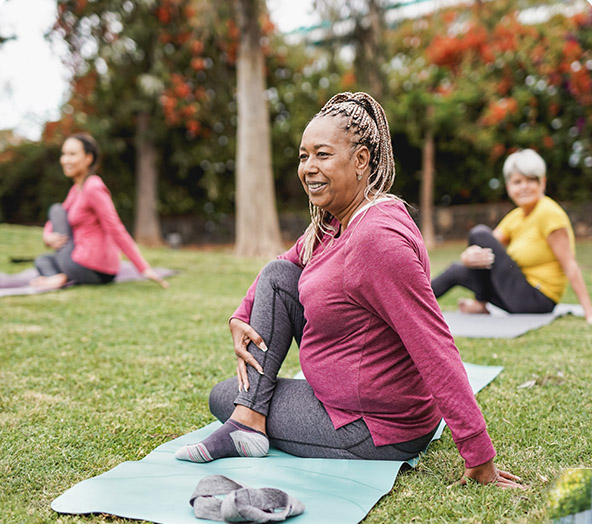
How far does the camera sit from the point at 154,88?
13438mm

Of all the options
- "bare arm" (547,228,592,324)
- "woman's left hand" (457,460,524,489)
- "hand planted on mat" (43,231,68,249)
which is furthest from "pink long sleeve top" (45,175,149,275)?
"woman's left hand" (457,460,524,489)

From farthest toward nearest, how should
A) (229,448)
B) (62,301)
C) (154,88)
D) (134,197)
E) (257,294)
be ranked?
1. (134,197)
2. (154,88)
3. (62,301)
4. (257,294)
5. (229,448)

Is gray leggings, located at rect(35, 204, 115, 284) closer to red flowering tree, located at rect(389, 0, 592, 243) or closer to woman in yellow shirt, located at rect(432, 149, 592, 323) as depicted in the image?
woman in yellow shirt, located at rect(432, 149, 592, 323)

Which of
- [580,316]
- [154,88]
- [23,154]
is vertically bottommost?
[580,316]

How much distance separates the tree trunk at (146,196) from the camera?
15.6m

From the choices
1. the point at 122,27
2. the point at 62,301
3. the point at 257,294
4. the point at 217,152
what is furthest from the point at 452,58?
the point at 257,294

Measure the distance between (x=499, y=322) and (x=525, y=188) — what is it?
44.6 inches

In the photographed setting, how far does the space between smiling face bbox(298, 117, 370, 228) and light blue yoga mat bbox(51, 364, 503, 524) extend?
938 mm

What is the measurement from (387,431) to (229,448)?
600mm

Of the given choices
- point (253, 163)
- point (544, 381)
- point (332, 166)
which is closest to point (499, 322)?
point (544, 381)

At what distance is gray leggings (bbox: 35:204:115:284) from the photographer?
6.27m

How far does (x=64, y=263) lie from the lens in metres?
6.39

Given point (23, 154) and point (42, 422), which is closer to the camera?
point (42, 422)

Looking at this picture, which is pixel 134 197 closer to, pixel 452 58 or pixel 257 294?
pixel 452 58
